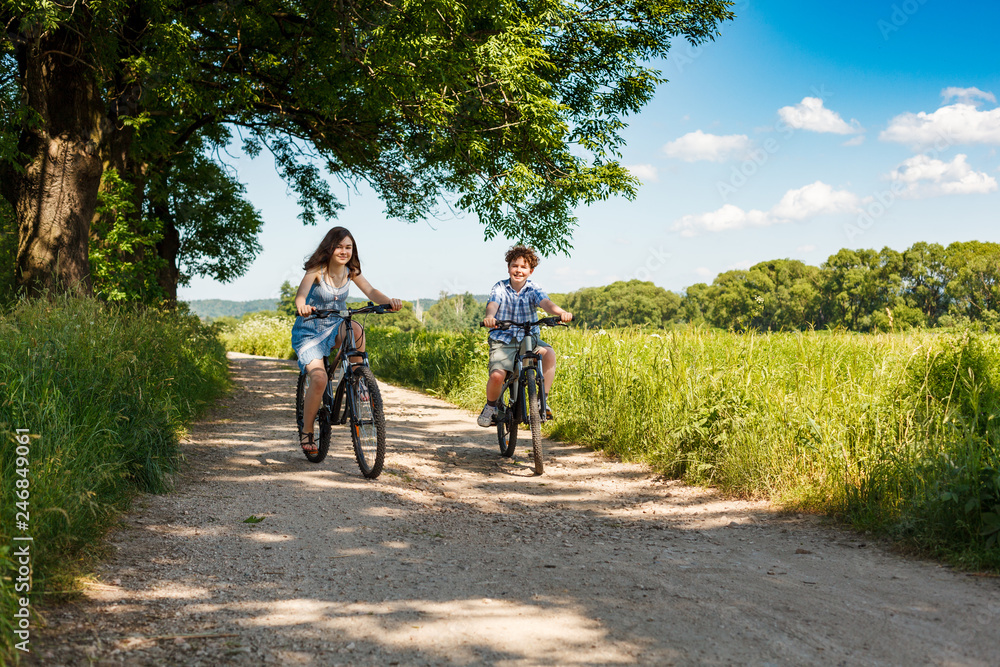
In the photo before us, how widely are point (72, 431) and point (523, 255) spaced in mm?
4432

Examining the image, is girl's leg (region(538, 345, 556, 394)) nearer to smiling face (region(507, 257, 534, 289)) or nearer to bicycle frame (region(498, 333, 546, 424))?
bicycle frame (region(498, 333, 546, 424))

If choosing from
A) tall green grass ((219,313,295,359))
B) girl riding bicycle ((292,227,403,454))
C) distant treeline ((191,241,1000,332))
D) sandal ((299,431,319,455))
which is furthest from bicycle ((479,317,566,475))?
distant treeline ((191,241,1000,332))

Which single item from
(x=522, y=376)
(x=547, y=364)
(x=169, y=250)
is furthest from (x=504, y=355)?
(x=169, y=250)

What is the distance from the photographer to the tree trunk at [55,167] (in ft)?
30.5

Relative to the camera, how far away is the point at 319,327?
617 centimetres

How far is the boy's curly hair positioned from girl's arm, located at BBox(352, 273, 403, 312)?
1.68 metres

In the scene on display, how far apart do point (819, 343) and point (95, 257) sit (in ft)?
37.2

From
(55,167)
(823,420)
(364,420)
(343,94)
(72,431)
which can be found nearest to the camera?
(72,431)

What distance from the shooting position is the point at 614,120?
47.1 feet

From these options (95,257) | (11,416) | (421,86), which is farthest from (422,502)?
(95,257)

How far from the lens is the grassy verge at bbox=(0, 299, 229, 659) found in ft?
10.6

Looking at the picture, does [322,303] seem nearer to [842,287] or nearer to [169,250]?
[169,250]

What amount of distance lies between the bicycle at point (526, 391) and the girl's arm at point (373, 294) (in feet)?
3.52

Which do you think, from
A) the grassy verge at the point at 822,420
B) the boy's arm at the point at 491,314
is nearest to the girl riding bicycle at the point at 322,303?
the boy's arm at the point at 491,314
